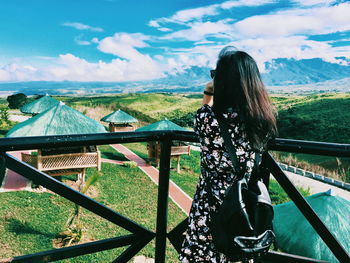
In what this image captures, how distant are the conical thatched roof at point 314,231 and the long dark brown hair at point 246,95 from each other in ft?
11.3

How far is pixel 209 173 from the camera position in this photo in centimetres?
127

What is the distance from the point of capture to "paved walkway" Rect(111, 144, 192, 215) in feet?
32.6

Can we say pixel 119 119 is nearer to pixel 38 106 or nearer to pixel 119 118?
pixel 119 118

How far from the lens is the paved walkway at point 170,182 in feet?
32.6

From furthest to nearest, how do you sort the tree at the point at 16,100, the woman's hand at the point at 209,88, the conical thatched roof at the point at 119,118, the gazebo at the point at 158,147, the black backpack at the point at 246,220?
the tree at the point at 16,100, the conical thatched roof at the point at 119,118, the gazebo at the point at 158,147, the woman's hand at the point at 209,88, the black backpack at the point at 246,220

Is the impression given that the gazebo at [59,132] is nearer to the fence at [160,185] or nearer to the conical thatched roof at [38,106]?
the conical thatched roof at [38,106]

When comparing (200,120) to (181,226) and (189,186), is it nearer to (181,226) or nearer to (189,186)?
(181,226)

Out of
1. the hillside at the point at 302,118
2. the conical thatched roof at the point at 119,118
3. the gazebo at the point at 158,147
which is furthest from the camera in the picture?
the hillside at the point at 302,118

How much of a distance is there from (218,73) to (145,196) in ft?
30.6

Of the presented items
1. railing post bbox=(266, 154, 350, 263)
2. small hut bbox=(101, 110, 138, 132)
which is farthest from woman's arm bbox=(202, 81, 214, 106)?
small hut bbox=(101, 110, 138, 132)

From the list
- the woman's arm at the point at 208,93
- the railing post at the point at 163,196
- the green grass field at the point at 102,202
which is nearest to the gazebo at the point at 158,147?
the green grass field at the point at 102,202

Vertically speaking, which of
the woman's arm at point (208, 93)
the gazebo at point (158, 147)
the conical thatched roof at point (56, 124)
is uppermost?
the woman's arm at point (208, 93)

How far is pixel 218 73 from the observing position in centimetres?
120

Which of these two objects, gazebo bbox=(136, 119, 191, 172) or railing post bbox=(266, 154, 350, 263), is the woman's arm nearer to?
railing post bbox=(266, 154, 350, 263)
